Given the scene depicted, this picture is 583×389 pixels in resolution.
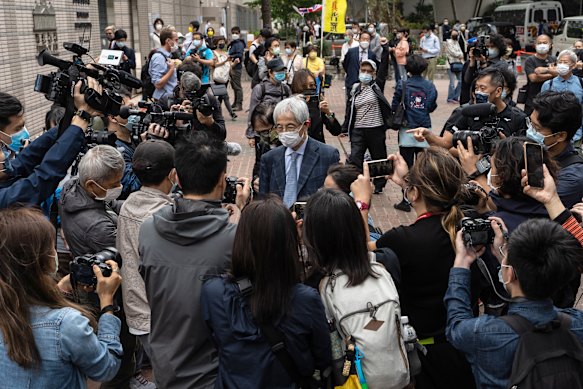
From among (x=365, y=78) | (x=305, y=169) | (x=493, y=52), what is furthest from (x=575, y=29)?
(x=305, y=169)

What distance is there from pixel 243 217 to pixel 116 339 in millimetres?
758

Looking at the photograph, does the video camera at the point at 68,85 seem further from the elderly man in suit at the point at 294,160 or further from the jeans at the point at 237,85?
A: the jeans at the point at 237,85

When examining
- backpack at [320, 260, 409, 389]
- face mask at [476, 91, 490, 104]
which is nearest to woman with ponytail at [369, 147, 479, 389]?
backpack at [320, 260, 409, 389]

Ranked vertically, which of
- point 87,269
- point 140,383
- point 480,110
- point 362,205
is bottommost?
point 140,383

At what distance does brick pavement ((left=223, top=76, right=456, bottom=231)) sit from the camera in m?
8.35

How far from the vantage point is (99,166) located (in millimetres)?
3818

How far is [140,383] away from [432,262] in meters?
2.45

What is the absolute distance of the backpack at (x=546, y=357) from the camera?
2.45 metres

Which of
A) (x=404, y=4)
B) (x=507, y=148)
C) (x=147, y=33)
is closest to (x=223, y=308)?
(x=507, y=148)

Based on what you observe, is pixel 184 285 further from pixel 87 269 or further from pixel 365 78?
pixel 365 78

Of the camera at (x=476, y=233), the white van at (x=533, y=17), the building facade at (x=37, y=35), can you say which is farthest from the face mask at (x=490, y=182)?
the white van at (x=533, y=17)

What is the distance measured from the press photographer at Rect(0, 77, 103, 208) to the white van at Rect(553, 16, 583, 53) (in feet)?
76.6

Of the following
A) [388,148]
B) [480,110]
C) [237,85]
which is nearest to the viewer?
[480,110]

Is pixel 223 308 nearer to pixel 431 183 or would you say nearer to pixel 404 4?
pixel 431 183
